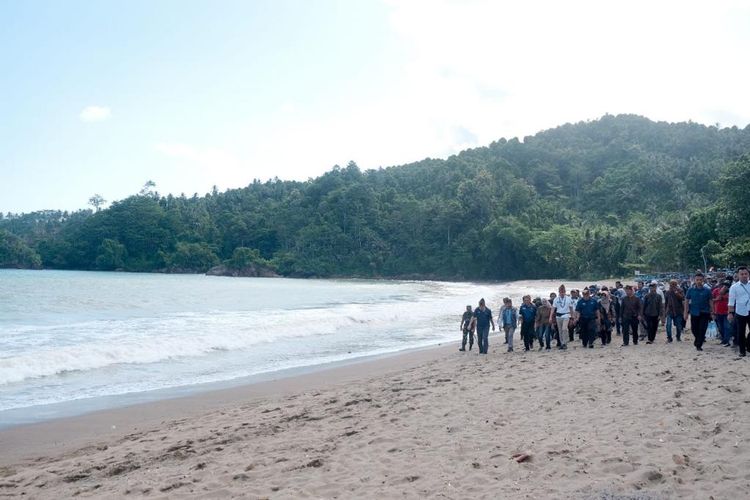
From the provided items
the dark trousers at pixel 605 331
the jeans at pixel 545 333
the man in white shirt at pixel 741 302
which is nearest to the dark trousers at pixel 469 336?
the jeans at pixel 545 333

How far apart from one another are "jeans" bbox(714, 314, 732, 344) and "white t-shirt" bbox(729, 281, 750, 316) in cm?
191

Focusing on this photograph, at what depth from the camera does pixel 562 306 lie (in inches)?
561

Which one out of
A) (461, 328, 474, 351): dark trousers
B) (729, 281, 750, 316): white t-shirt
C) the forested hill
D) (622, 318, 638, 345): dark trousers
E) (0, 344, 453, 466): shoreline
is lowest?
(0, 344, 453, 466): shoreline

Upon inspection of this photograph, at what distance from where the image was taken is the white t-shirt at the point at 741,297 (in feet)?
33.0

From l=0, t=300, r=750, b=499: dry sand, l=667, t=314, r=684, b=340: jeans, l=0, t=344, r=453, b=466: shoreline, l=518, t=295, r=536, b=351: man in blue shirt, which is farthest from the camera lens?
l=518, t=295, r=536, b=351: man in blue shirt

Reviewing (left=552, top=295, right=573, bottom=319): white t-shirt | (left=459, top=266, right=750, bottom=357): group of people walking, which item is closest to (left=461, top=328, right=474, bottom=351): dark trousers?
(left=459, top=266, right=750, bottom=357): group of people walking

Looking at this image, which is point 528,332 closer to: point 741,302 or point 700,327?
point 700,327

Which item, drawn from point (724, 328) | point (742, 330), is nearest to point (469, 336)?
point (724, 328)

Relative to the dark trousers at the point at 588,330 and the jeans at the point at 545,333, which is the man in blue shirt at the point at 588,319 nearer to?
the dark trousers at the point at 588,330

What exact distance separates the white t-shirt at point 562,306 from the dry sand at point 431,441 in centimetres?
386

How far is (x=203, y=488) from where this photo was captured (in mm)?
5344

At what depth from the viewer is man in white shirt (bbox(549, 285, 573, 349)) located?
14234 millimetres

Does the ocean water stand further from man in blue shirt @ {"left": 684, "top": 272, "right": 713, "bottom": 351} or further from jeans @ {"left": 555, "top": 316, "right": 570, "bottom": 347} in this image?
man in blue shirt @ {"left": 684, "top": 272, "right": 713, "bottom": 351}

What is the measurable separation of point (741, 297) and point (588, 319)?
4.05 m
